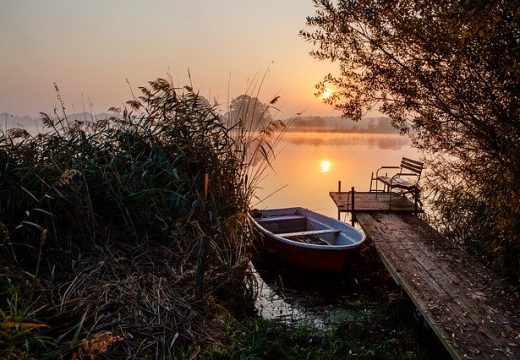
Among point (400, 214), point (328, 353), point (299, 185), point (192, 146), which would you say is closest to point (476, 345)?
point (328, 353)

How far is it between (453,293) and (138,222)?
3621 millimetres

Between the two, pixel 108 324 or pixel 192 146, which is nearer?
pixel 108 324

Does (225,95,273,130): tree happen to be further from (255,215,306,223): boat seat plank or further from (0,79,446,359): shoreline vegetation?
(255,215,306,223): boat seat plank

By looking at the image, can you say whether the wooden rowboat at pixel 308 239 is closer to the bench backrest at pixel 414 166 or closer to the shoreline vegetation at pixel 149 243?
the shoreline vegetation at pixel 149 243

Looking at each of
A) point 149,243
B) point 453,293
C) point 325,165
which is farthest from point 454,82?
point 325,165

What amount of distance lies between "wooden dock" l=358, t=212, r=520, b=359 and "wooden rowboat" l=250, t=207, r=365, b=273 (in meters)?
0.80

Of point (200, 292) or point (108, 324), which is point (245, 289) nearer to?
point (200, 292)

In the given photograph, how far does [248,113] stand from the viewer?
17.8 feet

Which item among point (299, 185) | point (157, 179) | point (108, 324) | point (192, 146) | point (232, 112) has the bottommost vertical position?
point (299, 185)

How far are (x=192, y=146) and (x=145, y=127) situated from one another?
2.14ft

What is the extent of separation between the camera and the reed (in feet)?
11.0

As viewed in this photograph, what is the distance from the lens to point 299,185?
19.2 meters

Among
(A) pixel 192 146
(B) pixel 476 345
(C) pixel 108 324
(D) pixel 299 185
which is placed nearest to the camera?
(C) pixel 108 324

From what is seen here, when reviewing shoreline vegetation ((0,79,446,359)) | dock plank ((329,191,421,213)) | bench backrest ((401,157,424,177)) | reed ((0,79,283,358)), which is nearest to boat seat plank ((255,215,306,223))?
dock plank ((329,191,421,213))
